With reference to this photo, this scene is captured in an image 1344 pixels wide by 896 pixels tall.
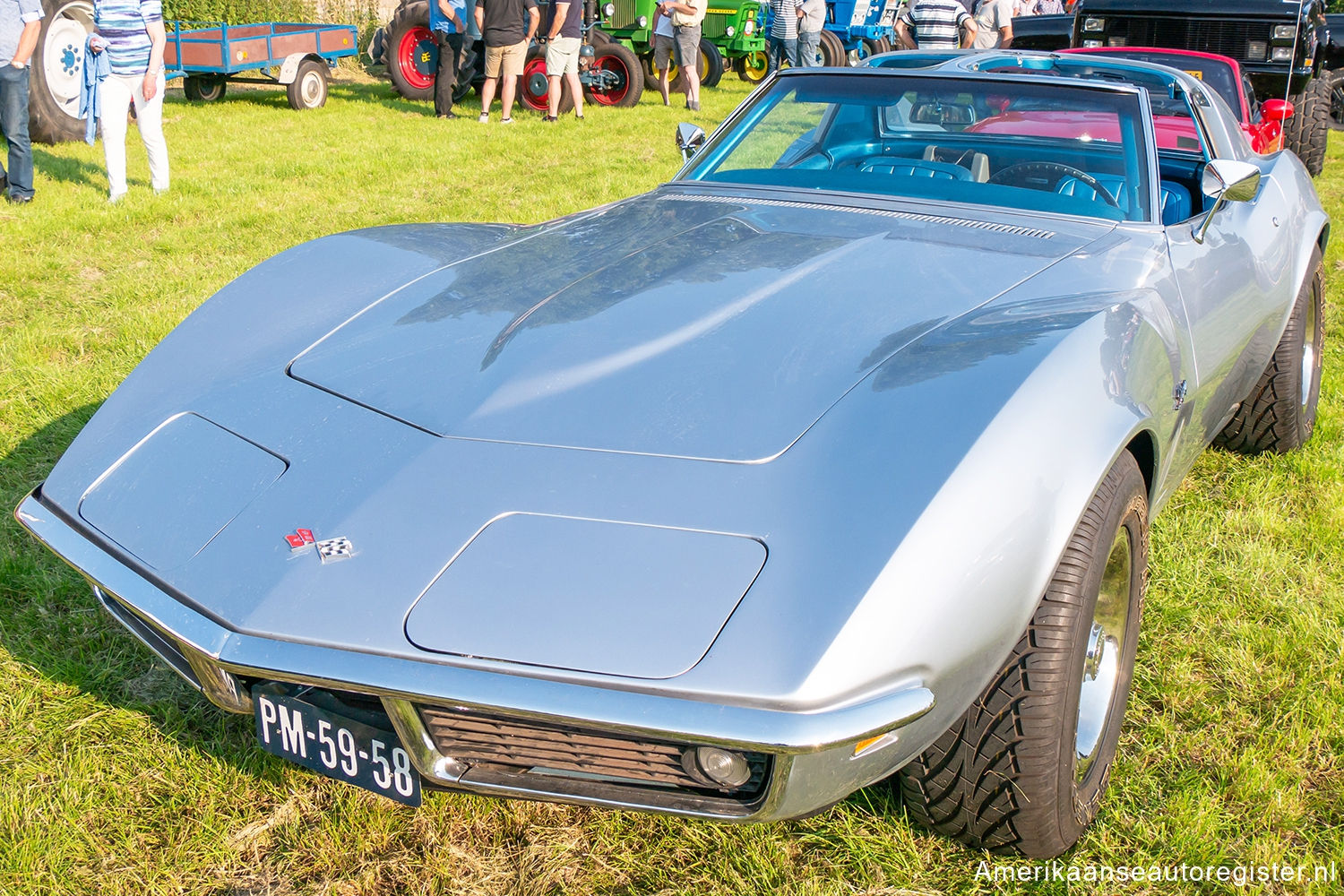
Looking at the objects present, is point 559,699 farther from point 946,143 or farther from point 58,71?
point 58,71

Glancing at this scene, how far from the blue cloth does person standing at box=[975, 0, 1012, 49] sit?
642 cm

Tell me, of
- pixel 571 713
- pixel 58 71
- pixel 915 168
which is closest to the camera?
pixel 571 713

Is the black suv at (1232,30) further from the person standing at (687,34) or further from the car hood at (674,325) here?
the car hood at (674,325)

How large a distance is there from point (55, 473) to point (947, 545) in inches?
64.1

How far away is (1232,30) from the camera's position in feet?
27.4

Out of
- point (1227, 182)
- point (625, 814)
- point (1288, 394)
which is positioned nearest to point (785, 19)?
point (1288, 394)

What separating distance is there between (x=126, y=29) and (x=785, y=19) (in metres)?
7.54

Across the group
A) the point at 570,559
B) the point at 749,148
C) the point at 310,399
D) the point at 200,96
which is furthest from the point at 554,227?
the point at 200,96

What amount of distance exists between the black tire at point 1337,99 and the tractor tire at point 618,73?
695 centimetres

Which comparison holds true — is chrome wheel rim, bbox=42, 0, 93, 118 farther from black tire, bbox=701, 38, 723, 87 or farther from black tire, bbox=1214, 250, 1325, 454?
black tire, bbox=1214, 250, 1325, 454

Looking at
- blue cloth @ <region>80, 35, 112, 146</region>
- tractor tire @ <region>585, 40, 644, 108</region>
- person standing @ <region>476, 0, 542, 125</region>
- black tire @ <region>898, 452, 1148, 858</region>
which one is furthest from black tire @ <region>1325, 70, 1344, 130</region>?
black tire @ <region>898, 452, 1148, 858</region>

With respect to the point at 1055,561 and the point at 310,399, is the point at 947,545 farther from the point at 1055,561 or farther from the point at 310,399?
the point at 310,399

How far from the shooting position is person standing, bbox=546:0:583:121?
1062cm

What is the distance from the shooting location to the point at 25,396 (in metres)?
3.87
